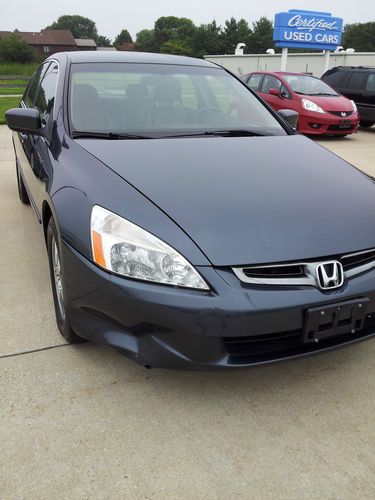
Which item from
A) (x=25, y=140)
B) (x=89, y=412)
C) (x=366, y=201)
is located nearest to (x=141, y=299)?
(x=89, y=412)

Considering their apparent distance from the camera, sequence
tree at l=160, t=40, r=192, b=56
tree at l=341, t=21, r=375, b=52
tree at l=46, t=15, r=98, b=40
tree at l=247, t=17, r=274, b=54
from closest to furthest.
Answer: tree at l=160, t=40, r=192, b=56
tree at l=247, t=17, r=274, b=54
tree at l=341, t=21, r=375, b=52
tree at l=46, t=15, r=98, b=40

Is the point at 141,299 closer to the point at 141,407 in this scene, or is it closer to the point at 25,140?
the point at 141,407

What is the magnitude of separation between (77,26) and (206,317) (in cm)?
13740

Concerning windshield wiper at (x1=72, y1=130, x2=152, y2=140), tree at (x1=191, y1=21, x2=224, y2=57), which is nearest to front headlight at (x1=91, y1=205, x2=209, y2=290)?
windshield wiper at (x1=72, y1=130, x2=152, y2=140)

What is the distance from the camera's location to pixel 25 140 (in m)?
3.65

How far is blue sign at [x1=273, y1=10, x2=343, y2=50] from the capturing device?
2073 cm

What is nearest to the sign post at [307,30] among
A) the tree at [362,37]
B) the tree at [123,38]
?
the tree at [362,37]

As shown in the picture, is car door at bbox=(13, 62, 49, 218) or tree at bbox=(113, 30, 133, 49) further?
tree at bbox=(113, 30, 133, 49)

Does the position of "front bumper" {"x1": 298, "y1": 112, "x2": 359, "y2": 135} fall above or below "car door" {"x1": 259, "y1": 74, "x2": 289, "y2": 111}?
below

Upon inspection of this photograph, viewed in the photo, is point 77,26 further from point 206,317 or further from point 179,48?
point 206,317

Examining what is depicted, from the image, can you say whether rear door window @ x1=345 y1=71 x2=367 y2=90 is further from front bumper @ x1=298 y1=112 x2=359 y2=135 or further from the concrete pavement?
the concrete pavement

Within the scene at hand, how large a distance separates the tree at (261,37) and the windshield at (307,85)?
69.9 meters

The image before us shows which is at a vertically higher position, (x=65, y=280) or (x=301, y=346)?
(x=65, y=280)

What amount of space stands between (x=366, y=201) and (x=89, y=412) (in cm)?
162
